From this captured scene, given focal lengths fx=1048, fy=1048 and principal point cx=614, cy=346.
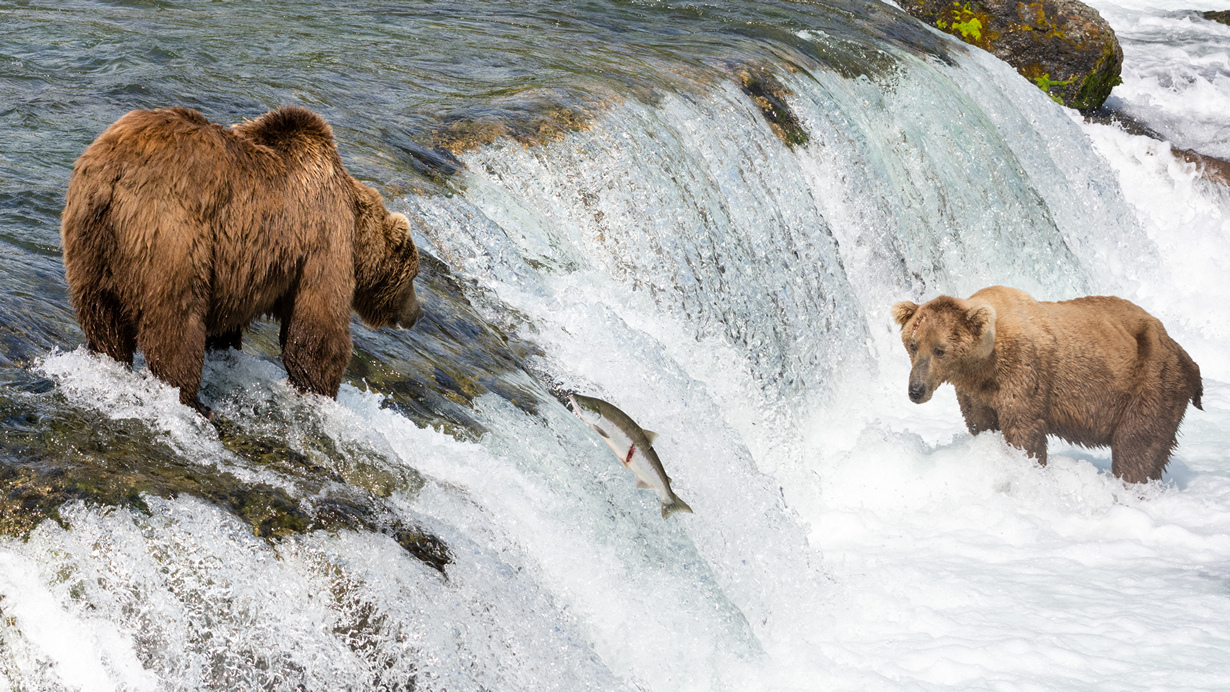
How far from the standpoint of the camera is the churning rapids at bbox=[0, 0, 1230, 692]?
112 inches

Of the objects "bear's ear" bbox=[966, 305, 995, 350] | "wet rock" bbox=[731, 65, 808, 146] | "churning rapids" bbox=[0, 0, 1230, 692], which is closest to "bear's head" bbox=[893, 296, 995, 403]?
"bear's ear" bbox=[966, 305, 995, 350]

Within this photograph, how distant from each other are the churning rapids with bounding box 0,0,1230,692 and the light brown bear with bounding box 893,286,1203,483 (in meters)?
0.32

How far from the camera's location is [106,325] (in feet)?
10.3

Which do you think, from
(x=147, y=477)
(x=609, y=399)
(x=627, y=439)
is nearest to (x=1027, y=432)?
(x=609, y=399)

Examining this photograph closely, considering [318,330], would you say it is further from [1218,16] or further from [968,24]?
[1218,16]

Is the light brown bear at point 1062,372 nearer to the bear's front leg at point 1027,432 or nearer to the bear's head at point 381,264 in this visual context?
the bear's front leg at point 1027,432

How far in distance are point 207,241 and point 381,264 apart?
0.97 m

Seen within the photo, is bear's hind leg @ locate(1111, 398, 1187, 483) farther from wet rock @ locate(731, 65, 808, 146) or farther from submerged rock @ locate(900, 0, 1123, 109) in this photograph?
submerged rock @ locate(900, 0, 1123, 109)

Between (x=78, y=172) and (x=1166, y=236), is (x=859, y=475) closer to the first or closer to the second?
(x=78, y=172)

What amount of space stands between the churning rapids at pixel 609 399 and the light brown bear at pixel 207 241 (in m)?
0.21

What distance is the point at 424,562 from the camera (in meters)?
3.15

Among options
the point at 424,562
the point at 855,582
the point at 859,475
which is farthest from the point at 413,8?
the point at 424,562

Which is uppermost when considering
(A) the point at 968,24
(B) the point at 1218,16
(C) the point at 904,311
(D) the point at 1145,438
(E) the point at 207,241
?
(B) the point at 1218,16

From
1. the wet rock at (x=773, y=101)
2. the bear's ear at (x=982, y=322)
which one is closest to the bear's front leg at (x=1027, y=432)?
A: the bear's ear at (x=982, y=322)
